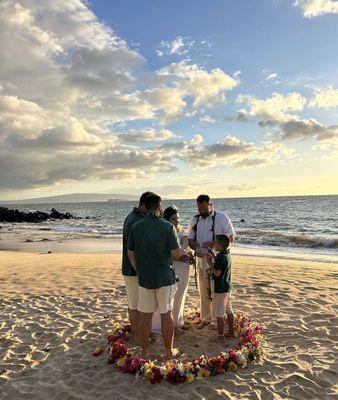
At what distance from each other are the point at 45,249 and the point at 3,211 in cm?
3878

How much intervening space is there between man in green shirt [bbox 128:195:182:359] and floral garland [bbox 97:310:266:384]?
1.81ft

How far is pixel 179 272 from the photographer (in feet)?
20.2

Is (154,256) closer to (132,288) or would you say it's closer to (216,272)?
(132,288)

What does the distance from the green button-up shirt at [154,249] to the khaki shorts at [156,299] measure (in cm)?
9

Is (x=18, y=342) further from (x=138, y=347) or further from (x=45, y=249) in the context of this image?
(x=45, y=249)

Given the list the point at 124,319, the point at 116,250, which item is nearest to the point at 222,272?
the point at 124,319

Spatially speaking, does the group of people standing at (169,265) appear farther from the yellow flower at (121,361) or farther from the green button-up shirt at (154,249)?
the yellow flower at (121,361)

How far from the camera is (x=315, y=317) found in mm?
7082

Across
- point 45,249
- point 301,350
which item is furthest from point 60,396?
point 45,249

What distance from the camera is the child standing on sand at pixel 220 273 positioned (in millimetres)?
5832

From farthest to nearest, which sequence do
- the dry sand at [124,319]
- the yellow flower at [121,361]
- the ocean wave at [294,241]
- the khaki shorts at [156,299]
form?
the ocean wave at [294,241] → the yellow flower at [121,361] → the khaki shorts at [156,299] → the dry sand at [124,319]

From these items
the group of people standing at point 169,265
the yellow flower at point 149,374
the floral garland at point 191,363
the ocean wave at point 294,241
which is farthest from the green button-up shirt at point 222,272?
the ocean wave at point 294,241

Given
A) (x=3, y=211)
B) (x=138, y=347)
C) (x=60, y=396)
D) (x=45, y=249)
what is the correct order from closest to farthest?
(x=60, y=396), (x=138, y=347), (x=45, y=249), (x=3, y=211)

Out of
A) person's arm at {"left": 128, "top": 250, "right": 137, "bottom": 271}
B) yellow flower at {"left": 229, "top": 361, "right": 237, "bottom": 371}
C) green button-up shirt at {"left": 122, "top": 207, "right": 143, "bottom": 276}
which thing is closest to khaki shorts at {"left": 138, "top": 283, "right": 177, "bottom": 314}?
person's arm at {"left": 128, "top": 250, "right": 137, "bottom": 271}
